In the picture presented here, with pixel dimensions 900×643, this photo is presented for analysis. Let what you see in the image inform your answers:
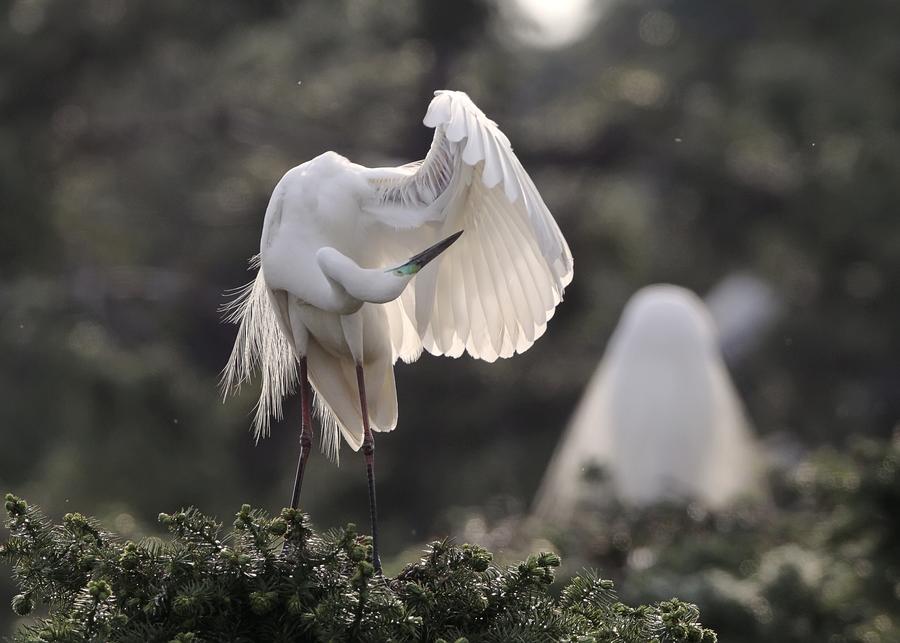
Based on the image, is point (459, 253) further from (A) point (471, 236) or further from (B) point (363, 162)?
(B) point (363, 162)

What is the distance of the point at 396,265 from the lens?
8.69 ft

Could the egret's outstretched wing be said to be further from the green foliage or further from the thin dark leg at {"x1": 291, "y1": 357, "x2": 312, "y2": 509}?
the green foliage

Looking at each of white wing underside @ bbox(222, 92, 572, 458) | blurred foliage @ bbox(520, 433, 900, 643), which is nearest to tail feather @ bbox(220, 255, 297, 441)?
white wing underside @ bbox(222, 92, 572, 458)

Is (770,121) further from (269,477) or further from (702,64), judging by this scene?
(269,477)

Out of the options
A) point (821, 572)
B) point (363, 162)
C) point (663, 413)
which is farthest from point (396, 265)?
point (363, 162)

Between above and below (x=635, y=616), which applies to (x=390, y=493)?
above

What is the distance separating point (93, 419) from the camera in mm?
8297

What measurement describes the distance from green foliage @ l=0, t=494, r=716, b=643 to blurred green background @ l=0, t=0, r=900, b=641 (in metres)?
5.74

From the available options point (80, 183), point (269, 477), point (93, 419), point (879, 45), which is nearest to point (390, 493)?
point (269, 477)

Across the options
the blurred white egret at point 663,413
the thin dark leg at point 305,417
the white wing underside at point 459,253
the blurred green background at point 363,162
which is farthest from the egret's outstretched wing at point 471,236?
the blurred green background at point 363,162

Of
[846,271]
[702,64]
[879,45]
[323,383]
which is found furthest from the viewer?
[702,64]

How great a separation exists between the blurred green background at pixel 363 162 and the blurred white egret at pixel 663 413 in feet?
3.76

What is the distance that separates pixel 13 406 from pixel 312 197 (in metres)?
6.10

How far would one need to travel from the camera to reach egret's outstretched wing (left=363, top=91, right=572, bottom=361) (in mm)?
2416
